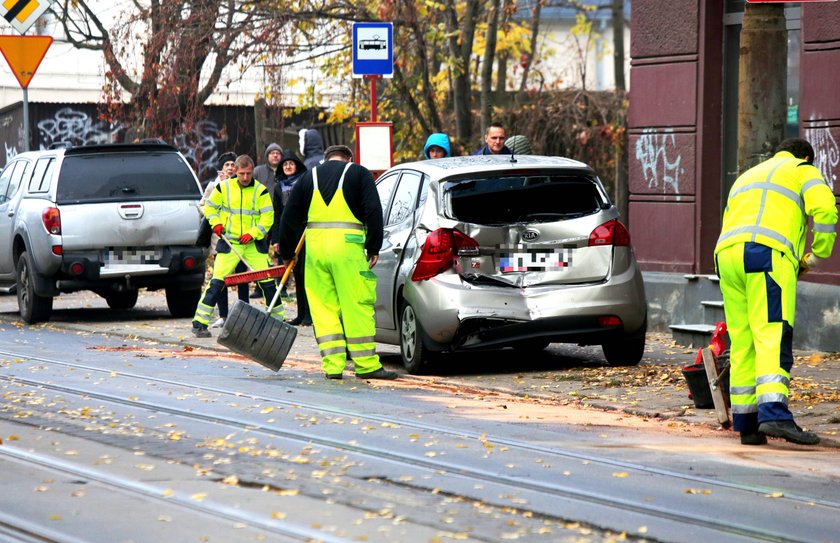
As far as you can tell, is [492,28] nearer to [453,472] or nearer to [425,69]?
[425,69]

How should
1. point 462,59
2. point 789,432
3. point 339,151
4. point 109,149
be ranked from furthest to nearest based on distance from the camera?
point 462,59, point 109,149, point 339,151, point 789,432

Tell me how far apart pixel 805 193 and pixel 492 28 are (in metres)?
14.2

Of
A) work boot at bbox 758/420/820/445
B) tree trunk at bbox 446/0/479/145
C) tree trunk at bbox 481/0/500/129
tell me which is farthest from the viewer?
tree trunk at bbox 481/0/500/129

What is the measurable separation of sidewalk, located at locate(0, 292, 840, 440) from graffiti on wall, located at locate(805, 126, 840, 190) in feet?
4.94

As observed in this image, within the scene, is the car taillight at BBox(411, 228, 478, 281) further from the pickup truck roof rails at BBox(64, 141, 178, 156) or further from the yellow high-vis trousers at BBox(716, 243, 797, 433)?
the pickup truck roof rails at BBox(64, 141, 178, 156)

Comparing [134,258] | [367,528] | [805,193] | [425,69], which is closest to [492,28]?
Answer: [425,69]

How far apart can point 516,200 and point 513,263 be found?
479 millimetres

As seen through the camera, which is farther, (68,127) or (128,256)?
(68,127)

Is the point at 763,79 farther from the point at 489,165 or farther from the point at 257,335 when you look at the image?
the point at 257,335

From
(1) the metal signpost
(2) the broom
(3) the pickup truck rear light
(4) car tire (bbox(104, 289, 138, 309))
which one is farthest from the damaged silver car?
(4) car tire (bbox(104, 289, 138, 309))

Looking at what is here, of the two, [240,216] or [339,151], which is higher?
[339,151]

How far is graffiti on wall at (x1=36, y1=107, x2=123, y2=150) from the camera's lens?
30.7 m

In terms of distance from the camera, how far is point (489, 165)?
1142cm

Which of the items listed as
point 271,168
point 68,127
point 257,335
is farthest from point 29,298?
point 68,127
